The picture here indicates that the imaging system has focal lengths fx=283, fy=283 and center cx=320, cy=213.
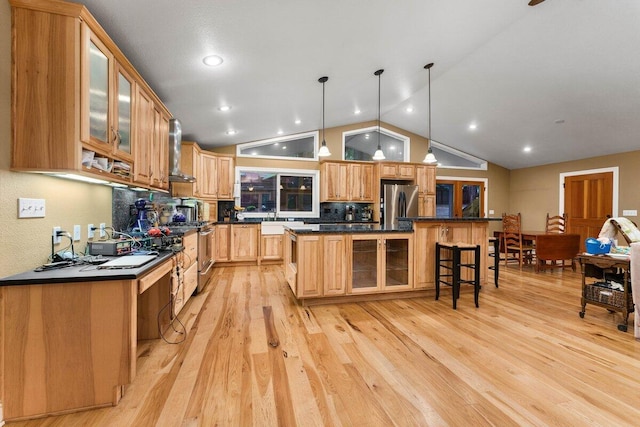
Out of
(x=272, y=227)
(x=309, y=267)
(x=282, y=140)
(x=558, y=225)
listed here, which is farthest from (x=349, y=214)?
(x=558, y=225)

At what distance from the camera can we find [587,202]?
20.7 feet

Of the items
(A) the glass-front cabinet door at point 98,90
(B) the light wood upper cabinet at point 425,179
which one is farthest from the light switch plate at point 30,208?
(B) the light wood upper cabinet at point 425,179

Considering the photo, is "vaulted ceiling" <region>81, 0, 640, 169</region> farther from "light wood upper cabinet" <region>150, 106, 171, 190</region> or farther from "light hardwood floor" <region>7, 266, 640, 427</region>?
"light hardwood floor" <region>7, 266, 640, 427</region>

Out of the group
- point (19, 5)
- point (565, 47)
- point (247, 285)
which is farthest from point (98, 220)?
point (565, 47)

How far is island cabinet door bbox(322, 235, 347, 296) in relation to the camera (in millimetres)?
3311

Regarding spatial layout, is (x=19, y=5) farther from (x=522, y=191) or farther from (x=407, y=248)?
(x=522, y=191)

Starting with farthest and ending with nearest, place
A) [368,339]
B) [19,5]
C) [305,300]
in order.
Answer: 1. [305,300]
2. [368,339]
3. [19,5]

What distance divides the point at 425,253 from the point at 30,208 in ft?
12.1

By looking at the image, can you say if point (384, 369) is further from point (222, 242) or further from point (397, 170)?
point (397, 170)

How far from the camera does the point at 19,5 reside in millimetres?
1572

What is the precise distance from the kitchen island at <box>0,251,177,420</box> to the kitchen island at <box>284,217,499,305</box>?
1.86 metres

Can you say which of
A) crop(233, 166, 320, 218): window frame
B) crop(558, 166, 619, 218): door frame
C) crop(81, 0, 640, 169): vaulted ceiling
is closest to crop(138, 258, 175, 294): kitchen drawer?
crop(81, 0, 640, 169): vaulted ceiling

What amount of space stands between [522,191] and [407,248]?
20.0 feet

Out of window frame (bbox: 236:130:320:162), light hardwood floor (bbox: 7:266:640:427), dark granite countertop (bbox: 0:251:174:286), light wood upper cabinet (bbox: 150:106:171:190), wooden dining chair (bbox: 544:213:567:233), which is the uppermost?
window frame (bbox: 236:130:320:162)
